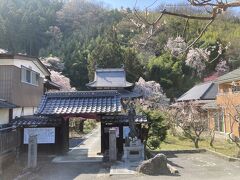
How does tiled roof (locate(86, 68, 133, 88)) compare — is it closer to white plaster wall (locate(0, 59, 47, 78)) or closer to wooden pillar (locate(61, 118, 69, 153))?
white plaster wall (locate(0, 59, 47, 78))

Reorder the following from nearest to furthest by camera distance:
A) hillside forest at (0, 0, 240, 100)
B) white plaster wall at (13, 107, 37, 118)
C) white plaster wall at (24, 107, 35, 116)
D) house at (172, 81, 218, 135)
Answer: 1. white plaster wall at (13, 107, 37, 118)
2. white plaster wall at (24, 107, 35, 116)
3. house at (172, 81, 218, 135)
4. hillside forest at (0, 0, 240, 100)

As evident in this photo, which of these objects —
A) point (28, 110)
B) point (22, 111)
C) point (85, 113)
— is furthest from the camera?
point (28, 110)

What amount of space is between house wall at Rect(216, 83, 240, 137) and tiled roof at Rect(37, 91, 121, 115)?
10.9m

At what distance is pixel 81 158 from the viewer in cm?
1411

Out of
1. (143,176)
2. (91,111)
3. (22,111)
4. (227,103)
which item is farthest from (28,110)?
(227,103)

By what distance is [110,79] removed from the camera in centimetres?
3847

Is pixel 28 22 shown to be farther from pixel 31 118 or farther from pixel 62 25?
pixel 31 118

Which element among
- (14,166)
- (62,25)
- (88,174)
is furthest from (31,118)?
(62,25)

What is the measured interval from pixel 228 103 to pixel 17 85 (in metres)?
15.1

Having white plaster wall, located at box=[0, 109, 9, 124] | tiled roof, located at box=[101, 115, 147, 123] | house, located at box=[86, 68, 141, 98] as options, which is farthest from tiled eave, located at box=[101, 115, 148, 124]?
house, located at box=[86, 68, 141, 98]

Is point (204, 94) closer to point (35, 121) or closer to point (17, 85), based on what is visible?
point (17, 85)

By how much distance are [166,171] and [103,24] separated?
57400 millimetres

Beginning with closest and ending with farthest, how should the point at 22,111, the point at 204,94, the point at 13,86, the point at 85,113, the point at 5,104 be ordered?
the point at 5,104 < the point at 85,113 < the point at 13,86 < the point at 22,111 < the point at 204,94

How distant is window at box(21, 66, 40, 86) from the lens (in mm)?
15997
